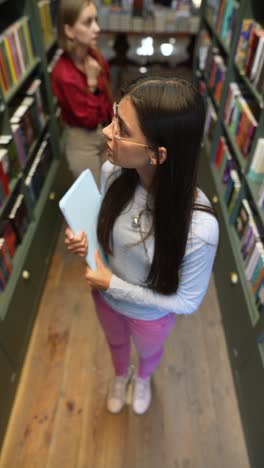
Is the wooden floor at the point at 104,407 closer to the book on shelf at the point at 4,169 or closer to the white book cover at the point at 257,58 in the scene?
the book on shelf at the point at 4,169

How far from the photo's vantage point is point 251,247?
5.25 ft

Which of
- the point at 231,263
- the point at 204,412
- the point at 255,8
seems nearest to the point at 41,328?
the point at 204,412

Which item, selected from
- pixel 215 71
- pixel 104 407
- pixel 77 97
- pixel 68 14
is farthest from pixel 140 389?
pixel 215 71

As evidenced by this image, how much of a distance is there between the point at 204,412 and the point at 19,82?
1.90 meters

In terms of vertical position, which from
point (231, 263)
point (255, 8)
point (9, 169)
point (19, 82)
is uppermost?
point (255, 8)

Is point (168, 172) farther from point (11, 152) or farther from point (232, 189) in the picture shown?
point (232, 189)

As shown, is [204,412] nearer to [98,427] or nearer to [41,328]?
[98,427]

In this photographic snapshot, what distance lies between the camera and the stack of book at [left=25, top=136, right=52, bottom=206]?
1957 millimetres

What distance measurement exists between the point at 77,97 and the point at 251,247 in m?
1.18

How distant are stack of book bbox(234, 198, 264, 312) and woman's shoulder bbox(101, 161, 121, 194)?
82 cm

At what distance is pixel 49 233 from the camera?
7.20ft

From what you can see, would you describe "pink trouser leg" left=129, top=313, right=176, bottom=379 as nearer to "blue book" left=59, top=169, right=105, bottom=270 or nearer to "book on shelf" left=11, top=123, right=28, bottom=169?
"blue book" left=59, top=169, right=105, bottom=270

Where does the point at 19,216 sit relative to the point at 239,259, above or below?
above

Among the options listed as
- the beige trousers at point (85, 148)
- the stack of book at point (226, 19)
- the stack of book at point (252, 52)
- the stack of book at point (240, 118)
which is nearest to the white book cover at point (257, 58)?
the stack of book at point (252, 52)
